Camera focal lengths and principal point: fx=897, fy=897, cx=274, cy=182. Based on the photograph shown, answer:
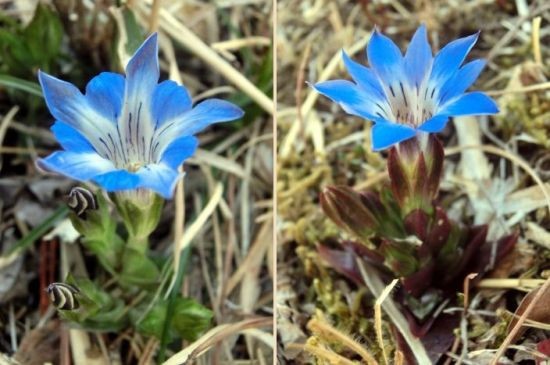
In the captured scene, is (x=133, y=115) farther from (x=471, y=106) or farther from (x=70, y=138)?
(x=471, y=106)

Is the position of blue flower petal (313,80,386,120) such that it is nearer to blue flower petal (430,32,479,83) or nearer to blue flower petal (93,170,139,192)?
blue flower petal (430,32,479,83)

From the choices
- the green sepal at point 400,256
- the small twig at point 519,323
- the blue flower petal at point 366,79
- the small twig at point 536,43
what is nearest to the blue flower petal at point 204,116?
the blue flower petal at point 366,79

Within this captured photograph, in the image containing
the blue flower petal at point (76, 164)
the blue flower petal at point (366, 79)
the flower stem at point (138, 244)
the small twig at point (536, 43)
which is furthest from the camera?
the small twig at point (536, 43)

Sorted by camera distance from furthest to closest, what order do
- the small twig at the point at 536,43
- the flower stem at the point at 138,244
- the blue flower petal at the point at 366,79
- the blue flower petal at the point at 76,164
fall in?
the small twig at the point at 536,43
the flower stem at the point at 138,244
the blue flower petal at the point at 366,79
the blue flower petal at the point at 76,164

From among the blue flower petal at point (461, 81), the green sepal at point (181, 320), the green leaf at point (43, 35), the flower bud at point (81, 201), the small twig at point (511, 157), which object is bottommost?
the green sepal at point (181, 320)

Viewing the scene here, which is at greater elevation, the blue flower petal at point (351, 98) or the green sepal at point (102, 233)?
the blue flower petal at point (351, 98)

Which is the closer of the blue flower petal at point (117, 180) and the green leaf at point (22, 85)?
the blue flower petal at point (117, 180)

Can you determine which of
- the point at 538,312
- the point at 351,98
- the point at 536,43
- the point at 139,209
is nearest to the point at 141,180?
the point at 139,209

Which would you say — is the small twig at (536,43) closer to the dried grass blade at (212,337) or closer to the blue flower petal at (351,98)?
the blue flower petal at (351,98)

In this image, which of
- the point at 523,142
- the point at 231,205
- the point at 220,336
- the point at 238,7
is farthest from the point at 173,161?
the point at 238,7
